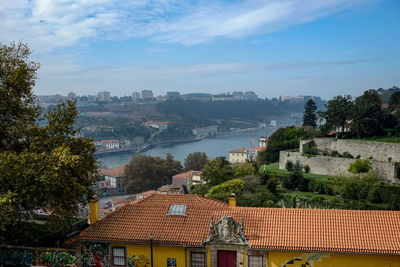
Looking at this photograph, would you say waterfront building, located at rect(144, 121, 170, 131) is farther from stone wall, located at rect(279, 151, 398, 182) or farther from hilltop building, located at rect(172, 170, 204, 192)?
stone wall, located at rect(279, 151, 398, 182)

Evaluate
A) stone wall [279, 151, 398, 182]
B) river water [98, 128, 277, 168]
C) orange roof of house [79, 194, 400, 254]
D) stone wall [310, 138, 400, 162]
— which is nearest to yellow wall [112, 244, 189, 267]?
orange roof of house [79, 194, 400, 254]

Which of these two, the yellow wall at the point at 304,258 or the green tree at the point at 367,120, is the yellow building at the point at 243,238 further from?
the green tree at the point at 367,120

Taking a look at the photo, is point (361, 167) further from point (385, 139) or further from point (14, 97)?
point (14, 97)

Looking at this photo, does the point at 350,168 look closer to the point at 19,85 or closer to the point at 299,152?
the point at 299,152

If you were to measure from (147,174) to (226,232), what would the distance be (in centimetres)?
5794

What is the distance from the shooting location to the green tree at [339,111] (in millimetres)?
36812

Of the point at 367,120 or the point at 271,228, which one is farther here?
the point at 367,120

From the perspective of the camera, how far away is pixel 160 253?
11273 mm

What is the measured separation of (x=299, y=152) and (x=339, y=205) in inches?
402

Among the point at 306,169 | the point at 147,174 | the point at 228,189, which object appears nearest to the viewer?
the point at 228,189

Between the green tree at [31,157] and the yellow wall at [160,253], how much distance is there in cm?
221

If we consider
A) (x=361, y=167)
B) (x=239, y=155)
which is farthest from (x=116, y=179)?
(x=361, y=167)

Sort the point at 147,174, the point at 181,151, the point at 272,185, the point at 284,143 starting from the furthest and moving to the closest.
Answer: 1. the point at 181,151
2. the point at 147,174
3. the point at 284,143
4. the point at 272,185

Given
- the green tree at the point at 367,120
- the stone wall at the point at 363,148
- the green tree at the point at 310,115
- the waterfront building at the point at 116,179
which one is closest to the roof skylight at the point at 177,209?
the stone wall at the point at 363,148
